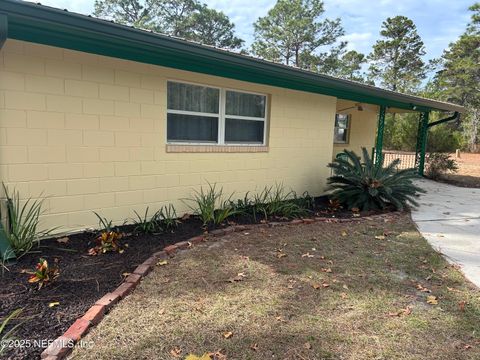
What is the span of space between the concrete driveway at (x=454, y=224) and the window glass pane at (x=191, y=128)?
4042 mm

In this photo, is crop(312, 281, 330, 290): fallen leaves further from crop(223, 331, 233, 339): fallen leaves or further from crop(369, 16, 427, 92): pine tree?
crop(369, 16, 427, 92): pine tree

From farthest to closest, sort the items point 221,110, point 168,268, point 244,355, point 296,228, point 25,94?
point 221,110
point 296,228
point 25,94
point 168,268
point 244,355

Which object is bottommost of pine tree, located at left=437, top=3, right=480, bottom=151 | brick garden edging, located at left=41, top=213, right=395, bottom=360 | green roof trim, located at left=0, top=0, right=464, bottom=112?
brick garden edging, located at left=41, top=213, right=395, bottom=360

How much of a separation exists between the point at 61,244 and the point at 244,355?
309 cm

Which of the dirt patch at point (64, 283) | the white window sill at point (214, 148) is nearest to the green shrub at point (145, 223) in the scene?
the dirt patch at point (64, 283)

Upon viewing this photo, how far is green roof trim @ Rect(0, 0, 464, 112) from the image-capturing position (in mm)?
3660

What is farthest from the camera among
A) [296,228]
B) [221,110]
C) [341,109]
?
[341,109]

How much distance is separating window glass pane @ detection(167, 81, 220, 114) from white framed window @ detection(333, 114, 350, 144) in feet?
24.9

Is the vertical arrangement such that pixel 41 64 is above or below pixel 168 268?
above

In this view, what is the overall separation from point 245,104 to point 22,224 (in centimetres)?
425

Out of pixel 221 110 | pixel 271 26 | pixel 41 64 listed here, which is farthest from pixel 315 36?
pixel 41 64

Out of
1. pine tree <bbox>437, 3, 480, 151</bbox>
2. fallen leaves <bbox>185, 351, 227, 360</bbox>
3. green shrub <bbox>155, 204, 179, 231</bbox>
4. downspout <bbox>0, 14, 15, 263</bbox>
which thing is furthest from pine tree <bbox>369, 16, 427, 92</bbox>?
fallen leaves <bbox>185, 351, 227, 360</bbox>

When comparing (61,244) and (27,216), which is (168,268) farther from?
(27,216)

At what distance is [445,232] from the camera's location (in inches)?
232
